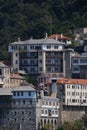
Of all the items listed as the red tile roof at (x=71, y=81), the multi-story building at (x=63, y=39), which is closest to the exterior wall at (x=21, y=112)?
the red tile roof at (x=71, y=81)

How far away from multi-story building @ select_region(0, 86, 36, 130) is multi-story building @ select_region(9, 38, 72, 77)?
34.2 ft

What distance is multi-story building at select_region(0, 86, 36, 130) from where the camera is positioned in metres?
135

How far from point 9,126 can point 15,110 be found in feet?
5.37

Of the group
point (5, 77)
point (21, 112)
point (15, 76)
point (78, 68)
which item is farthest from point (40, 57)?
point (21, 112)

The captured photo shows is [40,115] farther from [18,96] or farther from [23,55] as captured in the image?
[23,55]

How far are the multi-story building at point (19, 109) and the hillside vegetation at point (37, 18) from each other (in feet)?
57.7

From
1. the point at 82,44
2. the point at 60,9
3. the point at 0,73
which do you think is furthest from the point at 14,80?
the point at 60,9

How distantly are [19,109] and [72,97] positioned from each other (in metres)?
5.59

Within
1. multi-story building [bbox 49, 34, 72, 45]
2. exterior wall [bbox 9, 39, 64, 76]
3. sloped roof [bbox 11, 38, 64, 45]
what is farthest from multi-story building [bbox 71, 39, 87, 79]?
multi-story building [bbox 49, 34, 72, 45]

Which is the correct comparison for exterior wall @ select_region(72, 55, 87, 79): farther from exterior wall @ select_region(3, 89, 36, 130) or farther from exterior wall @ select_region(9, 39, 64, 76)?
exterior wall @ select_region(3, 89, 36, 130)

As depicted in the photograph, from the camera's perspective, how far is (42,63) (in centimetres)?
14700

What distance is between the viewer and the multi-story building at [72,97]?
5389 inches

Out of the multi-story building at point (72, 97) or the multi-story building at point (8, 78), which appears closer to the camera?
the multi-story building at point (72, 97)

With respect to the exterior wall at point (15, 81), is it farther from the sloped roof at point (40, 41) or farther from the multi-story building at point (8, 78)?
the sloped roof at point (40, 41)
